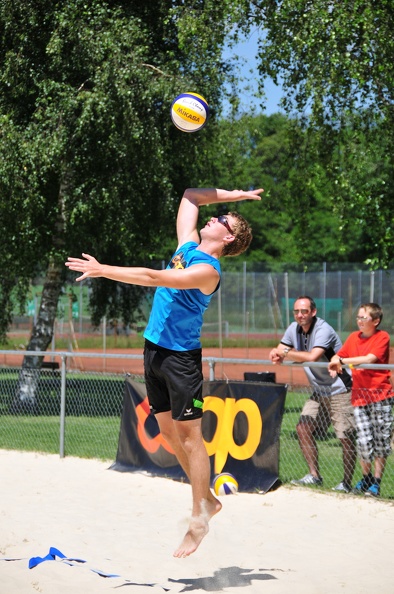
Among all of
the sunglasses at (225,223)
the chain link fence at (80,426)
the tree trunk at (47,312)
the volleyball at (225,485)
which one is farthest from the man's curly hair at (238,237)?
the tree trunk at (47,312)

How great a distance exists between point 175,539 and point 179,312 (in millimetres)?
2275

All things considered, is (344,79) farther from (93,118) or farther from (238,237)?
(238,237)

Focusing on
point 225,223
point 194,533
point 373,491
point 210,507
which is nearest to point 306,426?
point 373,491

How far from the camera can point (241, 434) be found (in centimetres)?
960

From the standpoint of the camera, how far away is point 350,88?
48.9ft

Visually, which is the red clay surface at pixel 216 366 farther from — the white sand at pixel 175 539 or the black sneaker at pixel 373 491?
the black sneaker at pixel 373 491

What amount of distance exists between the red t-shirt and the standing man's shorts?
0.22 metres

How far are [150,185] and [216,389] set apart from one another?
26.1 ft

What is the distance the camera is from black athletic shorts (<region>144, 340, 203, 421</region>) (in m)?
6.12

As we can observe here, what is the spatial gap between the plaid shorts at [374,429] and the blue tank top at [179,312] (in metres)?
3.37

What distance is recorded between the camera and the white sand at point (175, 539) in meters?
6.08


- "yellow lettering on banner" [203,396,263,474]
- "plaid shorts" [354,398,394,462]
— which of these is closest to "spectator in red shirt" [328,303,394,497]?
"plaid shorts" [354,398,394,462]

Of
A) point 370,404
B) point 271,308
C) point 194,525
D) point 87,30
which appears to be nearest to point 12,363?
point 271,308

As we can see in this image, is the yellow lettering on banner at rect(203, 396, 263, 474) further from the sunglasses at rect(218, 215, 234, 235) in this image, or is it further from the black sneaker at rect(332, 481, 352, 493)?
the sunglasses at rect(218, 215, 234, 235)
